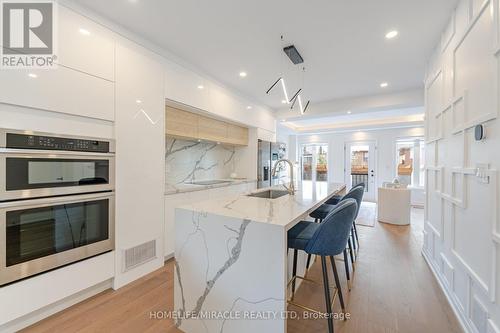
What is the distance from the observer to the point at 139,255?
7.62 ft

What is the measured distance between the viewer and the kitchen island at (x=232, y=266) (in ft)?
4.19

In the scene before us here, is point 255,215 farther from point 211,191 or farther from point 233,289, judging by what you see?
point 211,191

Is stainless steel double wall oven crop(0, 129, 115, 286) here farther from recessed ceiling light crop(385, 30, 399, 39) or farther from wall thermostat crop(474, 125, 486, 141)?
recessed ceiling light crop(385, 30, 399, 39)

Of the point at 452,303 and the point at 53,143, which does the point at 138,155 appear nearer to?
the point at 53,143

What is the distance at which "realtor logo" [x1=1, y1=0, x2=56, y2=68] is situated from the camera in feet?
5.16

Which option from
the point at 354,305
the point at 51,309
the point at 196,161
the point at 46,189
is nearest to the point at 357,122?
the point at 196,161

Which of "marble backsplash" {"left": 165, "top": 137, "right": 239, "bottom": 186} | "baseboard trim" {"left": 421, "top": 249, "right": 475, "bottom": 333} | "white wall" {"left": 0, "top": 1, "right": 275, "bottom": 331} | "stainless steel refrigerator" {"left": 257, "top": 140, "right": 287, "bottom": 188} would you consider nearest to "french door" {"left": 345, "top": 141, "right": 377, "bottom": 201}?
"stainless steel refrigerator" {"left": 257, "top": 140, "right": 287, "bottom": 188}

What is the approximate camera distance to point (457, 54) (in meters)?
1.86

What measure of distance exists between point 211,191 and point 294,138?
5.63 metres

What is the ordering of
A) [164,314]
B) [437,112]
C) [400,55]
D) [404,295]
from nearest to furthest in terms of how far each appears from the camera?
[164,314] → [404,295] → [437,112] → [400,55]

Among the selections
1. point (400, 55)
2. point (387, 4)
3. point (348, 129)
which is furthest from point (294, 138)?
point (387, 4)

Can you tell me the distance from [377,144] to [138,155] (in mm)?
7203

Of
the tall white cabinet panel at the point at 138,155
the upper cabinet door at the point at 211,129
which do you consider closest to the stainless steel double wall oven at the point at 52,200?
the tall white cabinet panel at the point at 138,155

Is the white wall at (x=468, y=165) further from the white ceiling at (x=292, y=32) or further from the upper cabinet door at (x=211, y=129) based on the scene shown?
the upper cabinet door at (x=211, y=129)
